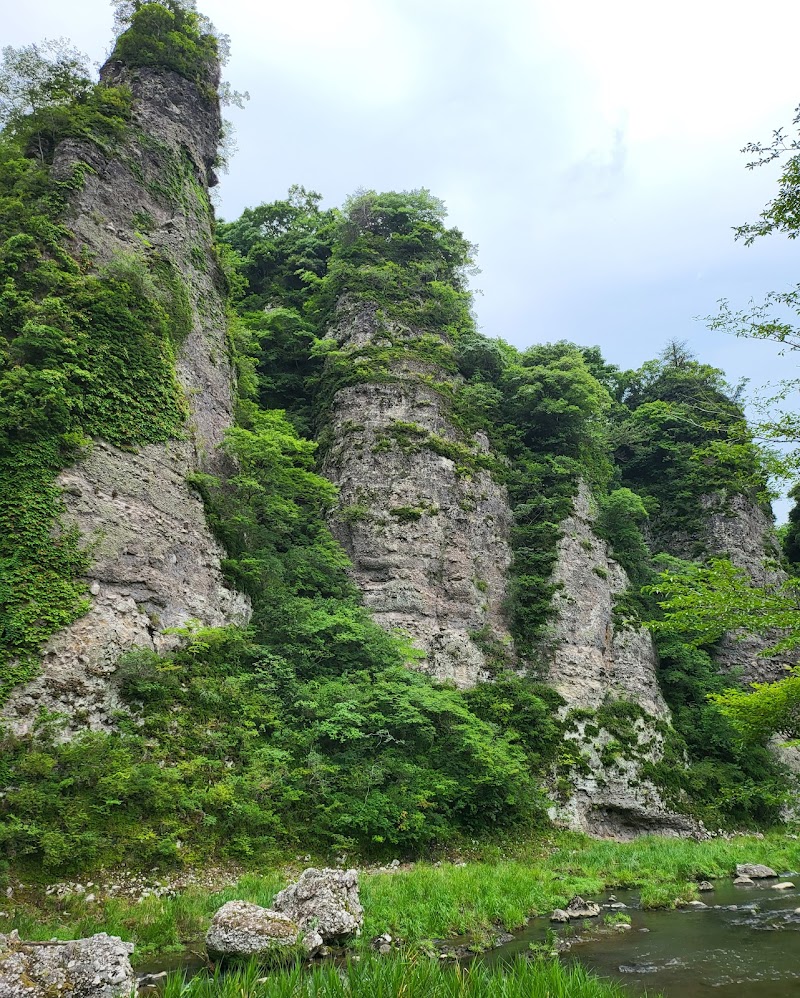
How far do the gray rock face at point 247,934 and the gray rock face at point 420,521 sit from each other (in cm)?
1313

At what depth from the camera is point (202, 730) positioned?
1288 cm

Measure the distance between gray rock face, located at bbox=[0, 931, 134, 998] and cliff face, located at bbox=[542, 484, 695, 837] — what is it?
15.6 metres

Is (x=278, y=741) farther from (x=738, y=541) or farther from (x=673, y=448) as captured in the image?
(x=738, y=541)

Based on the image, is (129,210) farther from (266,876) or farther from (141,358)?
(266,876)

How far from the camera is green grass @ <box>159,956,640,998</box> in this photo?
4.31 meters

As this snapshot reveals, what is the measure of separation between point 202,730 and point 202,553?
499 cm

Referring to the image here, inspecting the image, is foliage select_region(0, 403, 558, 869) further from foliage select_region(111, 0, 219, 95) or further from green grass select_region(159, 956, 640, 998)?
foliage select_region(111, 0, 219, 95)

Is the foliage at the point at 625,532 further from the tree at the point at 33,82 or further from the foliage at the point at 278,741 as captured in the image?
the tree at the point at 33,82

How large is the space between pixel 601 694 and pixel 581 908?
1275cm

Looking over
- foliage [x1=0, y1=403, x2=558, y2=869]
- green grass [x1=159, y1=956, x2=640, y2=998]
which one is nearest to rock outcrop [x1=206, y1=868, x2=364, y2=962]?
green grass [x1=159, y1=956, x2=640, y2=998]

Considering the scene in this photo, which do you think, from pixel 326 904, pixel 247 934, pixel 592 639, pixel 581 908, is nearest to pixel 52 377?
pixel 247 934

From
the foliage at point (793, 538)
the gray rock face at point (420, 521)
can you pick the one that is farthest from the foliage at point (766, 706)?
the foliage at point (793, 538)

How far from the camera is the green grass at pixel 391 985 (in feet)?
14.1

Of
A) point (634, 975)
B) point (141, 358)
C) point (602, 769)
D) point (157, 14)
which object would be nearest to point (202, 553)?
point (141, 358)
